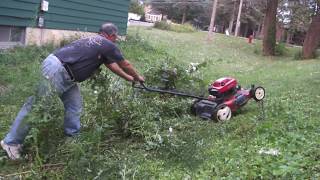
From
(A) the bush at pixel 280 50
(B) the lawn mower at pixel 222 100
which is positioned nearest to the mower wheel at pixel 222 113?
(B) the lawn mower at pixel 222 100

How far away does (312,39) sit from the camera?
24766 mm

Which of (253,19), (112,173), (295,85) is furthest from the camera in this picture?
(253,19)

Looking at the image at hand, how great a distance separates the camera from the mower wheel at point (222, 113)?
7949 millimetres

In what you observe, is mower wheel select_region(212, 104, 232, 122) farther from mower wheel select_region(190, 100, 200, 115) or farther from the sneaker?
the sneaker

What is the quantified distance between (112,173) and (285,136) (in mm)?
2624

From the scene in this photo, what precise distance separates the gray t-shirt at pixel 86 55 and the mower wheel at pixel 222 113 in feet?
7.86

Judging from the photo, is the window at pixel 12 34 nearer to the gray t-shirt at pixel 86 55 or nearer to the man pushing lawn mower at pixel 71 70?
the man pushing lawn mower at pixel 71 70

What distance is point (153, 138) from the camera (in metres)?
6.51

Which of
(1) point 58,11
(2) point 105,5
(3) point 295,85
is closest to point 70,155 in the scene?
(3) point 295,85

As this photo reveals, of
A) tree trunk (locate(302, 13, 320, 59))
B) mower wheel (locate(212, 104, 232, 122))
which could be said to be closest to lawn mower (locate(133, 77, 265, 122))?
mower wheel (locate(212, 104, 232, 122))

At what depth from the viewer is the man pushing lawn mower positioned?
5.76 m

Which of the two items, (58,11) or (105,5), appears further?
(105,5)

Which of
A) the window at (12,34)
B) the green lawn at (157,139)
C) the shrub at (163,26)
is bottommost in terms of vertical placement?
the green lawn at (157,139)

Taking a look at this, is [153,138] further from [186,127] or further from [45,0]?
[45,0]
